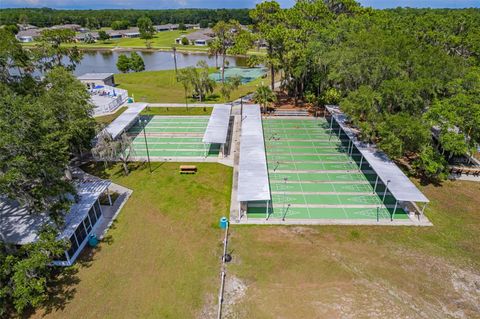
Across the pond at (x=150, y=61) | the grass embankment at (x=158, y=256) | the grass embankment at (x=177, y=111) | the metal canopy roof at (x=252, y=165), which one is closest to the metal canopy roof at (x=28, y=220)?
the grass embankment at (x=158, y=256)

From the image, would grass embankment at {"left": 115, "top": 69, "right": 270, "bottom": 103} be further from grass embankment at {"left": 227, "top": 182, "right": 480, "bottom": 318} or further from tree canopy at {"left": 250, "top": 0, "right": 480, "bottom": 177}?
grass embankment at {"left": 227, "top": 182, "right": 480, "bottom": 318}

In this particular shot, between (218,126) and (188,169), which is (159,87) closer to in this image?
(218,126)

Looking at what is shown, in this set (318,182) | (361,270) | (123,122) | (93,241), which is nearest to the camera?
(361,270)

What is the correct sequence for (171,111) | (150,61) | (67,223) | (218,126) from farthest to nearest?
1. (150,61)
2. (171,111)
3. (218,126)
4. (67,223)

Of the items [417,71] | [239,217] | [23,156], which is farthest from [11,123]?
[417,71]

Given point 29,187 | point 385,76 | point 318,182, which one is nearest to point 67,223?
point 29,187

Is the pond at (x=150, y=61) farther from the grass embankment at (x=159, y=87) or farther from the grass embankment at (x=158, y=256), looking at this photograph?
the grass embankment at (x=158, y=256)
